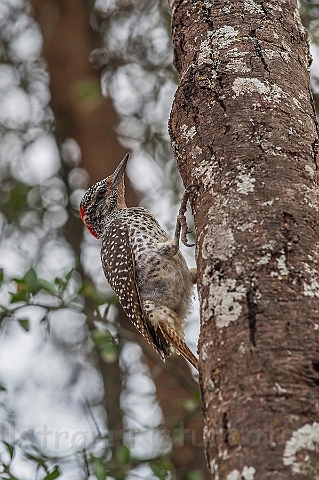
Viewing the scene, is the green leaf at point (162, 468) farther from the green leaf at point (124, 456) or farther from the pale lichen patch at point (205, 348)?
the pale lichen patch at point (205, 348)

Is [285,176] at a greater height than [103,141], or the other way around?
[103,141]

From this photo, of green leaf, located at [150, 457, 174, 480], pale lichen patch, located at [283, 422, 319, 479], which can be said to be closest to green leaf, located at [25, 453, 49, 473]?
green leaf, located at [150, 457, 174, 480]

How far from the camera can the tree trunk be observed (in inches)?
55.8

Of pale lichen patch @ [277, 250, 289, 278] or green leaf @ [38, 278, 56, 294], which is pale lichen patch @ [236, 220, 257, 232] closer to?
pale lichen patch @ [277, 250, 289, 278]

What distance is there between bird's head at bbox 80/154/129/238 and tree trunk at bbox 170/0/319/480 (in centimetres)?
227

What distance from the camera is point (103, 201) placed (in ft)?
15.8

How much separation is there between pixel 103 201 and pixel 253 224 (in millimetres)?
3115

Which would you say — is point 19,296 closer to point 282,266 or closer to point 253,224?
point 253,224

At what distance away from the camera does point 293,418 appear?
1.39 metres

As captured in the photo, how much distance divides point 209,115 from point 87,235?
4219 mm

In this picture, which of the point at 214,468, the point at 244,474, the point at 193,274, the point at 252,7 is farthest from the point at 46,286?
the point at 244,474

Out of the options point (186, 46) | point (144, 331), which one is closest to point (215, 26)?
point (186, 46)

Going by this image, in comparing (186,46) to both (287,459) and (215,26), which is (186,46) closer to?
(215,26)

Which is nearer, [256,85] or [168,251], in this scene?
[256,85]
